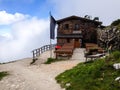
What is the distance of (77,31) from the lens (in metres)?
68.8

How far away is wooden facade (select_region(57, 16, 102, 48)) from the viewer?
224 feet

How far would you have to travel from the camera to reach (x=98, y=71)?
23.7 metres

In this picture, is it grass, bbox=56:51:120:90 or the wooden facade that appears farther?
the wooden facade

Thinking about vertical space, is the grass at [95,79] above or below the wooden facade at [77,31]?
below

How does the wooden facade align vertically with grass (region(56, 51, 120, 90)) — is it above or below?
above

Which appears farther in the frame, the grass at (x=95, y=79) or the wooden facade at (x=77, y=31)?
the wooden facade at (x=77, y=31)

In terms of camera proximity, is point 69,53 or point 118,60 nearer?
point 118,60

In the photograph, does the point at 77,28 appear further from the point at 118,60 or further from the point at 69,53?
the point at 118,60

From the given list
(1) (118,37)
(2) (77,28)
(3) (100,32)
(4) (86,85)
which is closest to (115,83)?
(4) (86,85)

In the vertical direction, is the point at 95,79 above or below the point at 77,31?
below

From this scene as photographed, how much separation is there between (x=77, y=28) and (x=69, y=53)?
2111 centimetres

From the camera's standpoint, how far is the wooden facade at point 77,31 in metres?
68.2

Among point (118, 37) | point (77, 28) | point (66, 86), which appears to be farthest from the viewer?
point (77, 28)

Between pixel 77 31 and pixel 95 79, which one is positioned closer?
pixel 95 79
